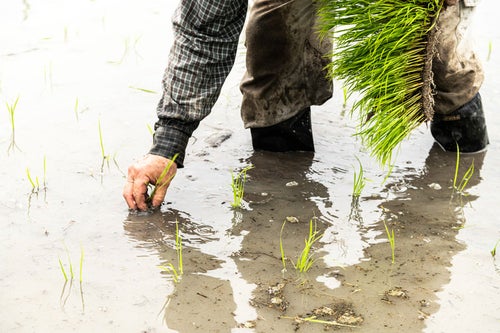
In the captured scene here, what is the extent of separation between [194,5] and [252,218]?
819 millimetres

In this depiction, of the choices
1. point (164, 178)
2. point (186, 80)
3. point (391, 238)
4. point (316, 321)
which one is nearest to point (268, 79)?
point (186, 80)

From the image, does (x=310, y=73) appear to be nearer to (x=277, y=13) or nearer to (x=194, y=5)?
(x=277, y=13)

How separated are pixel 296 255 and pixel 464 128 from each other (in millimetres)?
1229

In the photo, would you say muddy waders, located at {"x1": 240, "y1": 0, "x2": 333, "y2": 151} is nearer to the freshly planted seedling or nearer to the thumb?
the thumb

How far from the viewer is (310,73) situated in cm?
340

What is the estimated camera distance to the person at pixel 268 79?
2.86 metres

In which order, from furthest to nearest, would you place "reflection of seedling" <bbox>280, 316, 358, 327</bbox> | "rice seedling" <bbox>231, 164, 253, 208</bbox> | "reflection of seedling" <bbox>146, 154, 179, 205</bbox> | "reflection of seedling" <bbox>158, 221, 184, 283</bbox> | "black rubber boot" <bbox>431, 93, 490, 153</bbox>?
1. "black rubber boot" <bbox>431, 93, 490, 153</bbox>
2. "rice seedling" <bbox>231, 164, 253, 208</bbox>
3. "reflection of seedling" <bbox>146, 154, 179, 205</bbox>
4. "reflection of seedling" <bbox>158, 221, 184, 283</bbox>
5. "reflection of seedling" <bbox>280, 316, 358, 327</bbox>

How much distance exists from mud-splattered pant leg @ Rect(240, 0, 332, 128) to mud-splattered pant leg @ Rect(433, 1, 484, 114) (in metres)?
0.49

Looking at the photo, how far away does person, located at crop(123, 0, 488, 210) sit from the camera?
2857 millimetres

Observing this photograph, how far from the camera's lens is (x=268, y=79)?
339 cm

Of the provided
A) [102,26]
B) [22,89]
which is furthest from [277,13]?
[102,26]

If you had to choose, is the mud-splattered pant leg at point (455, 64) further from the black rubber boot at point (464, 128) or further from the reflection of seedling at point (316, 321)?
the reflection of seedling at point (316, 321)

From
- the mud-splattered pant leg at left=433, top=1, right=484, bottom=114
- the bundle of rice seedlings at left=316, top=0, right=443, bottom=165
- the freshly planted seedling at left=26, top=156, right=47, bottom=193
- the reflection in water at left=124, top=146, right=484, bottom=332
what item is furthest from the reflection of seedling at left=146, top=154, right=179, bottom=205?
the mud-splattered pant leg at left=433, top=1, right=484, bottom=114

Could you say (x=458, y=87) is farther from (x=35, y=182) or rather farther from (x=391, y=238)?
(x=35, y=182)
